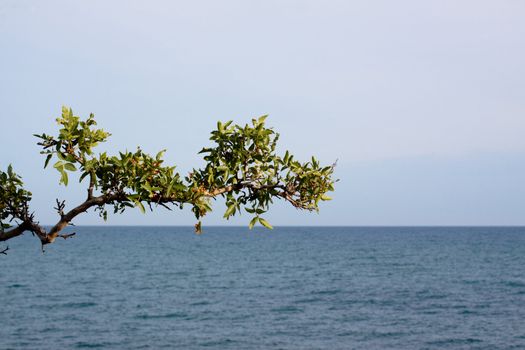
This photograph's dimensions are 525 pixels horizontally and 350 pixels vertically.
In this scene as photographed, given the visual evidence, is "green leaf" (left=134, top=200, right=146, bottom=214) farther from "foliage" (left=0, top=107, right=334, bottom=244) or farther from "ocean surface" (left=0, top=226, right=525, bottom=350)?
"ocean surface" (left=0, top=226, right=525, bottom=350)

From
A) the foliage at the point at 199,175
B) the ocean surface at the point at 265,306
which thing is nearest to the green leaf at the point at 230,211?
the foliage at the point at 199,175

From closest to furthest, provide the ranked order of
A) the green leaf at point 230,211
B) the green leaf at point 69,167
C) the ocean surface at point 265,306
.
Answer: the green leaf at point 69,167 < the green leaf at point 230,211 < the ocean surface at point 265,306

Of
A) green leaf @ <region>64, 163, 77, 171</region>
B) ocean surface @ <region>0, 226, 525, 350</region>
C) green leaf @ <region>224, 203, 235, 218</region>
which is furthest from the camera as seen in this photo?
ocean surface @ <region>0, 226, 525, 350</region>

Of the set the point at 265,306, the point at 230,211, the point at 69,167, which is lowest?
the point at 265,306

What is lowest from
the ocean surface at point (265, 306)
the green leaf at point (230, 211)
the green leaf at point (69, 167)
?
the ocean surface at point (265, 306)

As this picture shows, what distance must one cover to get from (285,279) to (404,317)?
36409 millimetres

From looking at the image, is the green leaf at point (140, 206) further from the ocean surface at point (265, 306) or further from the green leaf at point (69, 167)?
the ocean surface at point (265, 306)

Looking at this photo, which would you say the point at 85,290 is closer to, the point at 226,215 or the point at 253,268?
the point at 253,268

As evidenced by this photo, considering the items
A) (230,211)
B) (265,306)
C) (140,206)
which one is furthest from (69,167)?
(265,306)

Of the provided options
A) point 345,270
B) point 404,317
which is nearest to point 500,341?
point 404,317

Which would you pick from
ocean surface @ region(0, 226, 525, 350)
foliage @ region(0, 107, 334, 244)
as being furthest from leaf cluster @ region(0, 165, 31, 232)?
ocean surface @ region(0, 226, 525, 350)

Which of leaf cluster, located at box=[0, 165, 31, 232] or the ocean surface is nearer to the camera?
leaf cluster, located at box=[0, 165, 31, 232]

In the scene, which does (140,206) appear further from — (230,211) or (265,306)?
(265,306)

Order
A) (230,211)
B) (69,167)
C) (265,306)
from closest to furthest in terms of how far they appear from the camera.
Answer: (69,167)
(230,211)
(265,306)
